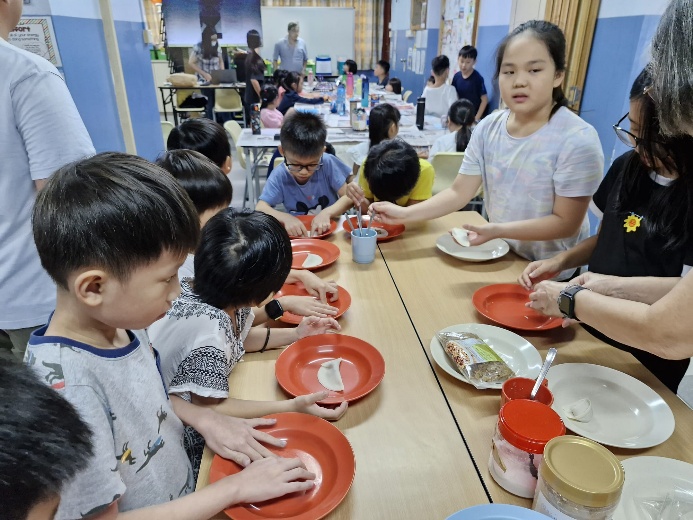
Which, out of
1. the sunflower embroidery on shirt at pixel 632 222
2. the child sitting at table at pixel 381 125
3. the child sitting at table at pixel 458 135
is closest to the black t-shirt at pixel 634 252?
the sunflower embroidery on shirt at pixel 632 222

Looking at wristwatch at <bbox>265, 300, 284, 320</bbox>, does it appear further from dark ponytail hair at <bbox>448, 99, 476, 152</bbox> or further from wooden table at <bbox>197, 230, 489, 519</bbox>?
dark ponytail hair at <bbox>448, 99, 476, 152</bbox>

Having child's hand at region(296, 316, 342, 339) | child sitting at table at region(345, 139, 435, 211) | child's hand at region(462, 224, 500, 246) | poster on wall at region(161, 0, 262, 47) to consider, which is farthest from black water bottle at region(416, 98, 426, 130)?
poster on wall at region(161, 0, 262, 47)

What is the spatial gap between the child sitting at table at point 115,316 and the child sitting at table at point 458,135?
9.03 feet

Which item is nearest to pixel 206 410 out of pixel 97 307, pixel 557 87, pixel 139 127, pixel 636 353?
pixel 97 307

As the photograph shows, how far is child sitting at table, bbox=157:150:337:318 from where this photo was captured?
1295mm

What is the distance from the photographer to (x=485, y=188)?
1715 millimetres

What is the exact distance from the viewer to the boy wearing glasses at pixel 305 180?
6.33ft

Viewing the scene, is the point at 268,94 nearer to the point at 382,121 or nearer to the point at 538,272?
the point at 382,121

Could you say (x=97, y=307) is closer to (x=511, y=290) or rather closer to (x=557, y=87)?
(x=511, y=290)

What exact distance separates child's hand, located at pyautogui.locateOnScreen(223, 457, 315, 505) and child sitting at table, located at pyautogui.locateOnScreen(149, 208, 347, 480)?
143mm

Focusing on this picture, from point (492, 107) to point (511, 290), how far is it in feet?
14.9

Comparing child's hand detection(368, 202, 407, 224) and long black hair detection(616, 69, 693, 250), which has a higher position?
long black hair detection(616, 69, 693, 250)

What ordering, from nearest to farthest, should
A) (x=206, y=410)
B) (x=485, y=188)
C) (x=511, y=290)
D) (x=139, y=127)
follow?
1. (x=206, y=410)
2. (x=511, y=290)
3. (x=485, y=188)
4. (x=139, y=127)

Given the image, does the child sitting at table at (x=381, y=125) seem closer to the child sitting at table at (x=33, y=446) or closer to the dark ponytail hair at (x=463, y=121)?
the dark ponytail hair at (x=463, y=121)
